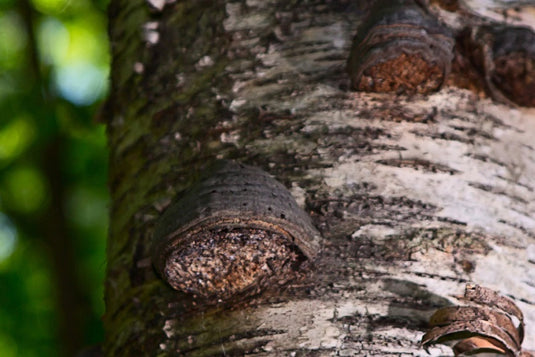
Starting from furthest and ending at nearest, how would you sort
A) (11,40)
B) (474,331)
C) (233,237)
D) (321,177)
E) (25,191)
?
(11,40) → (25,191) → (321,177) → (233,237) → (474,331)

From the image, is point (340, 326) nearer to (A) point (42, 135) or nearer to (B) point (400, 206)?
(B) point (400, 206)

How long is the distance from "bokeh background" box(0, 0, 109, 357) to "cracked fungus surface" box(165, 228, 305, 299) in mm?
4893

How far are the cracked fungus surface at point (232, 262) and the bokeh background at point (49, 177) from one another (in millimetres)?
4893

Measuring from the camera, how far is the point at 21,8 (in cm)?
730

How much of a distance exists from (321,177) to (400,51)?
38 centimetres

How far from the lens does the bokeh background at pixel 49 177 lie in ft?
20.8

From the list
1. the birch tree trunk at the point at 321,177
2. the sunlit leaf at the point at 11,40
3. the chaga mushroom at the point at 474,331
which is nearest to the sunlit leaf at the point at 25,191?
the sunlit leaf at the point at 11,40

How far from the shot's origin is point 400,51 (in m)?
1.66

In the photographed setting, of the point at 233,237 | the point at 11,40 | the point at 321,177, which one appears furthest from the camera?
the point at 11,40

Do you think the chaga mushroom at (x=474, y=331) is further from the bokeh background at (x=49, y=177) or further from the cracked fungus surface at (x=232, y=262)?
the bokeh background at (x=49, y=177)

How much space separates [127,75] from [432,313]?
52.2 inches

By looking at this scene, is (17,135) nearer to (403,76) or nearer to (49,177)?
(49,177)

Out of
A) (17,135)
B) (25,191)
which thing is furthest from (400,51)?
(25,191)

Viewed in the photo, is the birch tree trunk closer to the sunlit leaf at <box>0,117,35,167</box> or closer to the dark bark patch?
the dark bark patch
